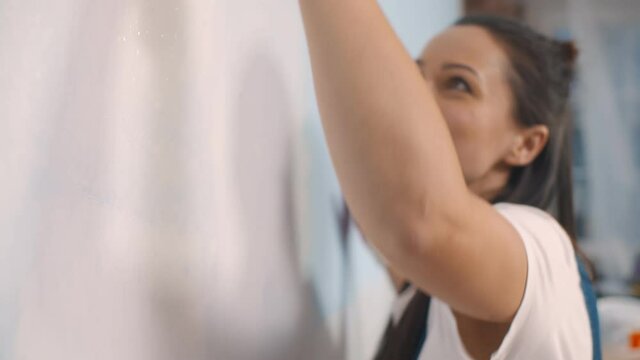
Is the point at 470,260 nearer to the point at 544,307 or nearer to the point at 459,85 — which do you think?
the point at 544,307

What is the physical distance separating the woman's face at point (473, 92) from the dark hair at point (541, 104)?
0.05ft

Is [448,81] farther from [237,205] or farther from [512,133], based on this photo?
[237,205]

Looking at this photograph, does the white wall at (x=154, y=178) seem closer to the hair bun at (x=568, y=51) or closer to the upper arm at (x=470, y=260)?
the upper arm at (x=470, y=260)

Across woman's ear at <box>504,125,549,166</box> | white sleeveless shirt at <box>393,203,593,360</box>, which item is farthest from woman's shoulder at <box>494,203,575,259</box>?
woman's ear at <box>504,125,549,166</box>

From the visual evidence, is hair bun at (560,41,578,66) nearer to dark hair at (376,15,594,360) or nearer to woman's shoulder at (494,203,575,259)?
dark hair at (376,15,594,360)

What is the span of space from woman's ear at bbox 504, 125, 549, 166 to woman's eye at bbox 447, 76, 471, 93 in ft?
0.27

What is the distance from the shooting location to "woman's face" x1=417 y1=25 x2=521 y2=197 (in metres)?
0.48

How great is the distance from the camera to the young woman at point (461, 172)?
0.84 feet

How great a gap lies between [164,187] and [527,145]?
0.38m

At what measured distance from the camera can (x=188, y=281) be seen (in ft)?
0.95

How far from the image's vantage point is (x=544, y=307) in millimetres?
355

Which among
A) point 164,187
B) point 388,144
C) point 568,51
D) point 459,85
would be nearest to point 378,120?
point 388,144

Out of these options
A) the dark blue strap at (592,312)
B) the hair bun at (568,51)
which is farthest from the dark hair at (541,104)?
the dark blue strap at (592,312)

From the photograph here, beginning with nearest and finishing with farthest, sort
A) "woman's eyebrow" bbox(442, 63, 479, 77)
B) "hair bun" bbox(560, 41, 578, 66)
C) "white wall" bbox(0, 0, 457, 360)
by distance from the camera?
"white wall" bbox(0, 0, 457, 360) < "woman's eyebrow" bbox(442, 63, 479, 77) < "hair bun" bbox(560, 41, 578, 66)
